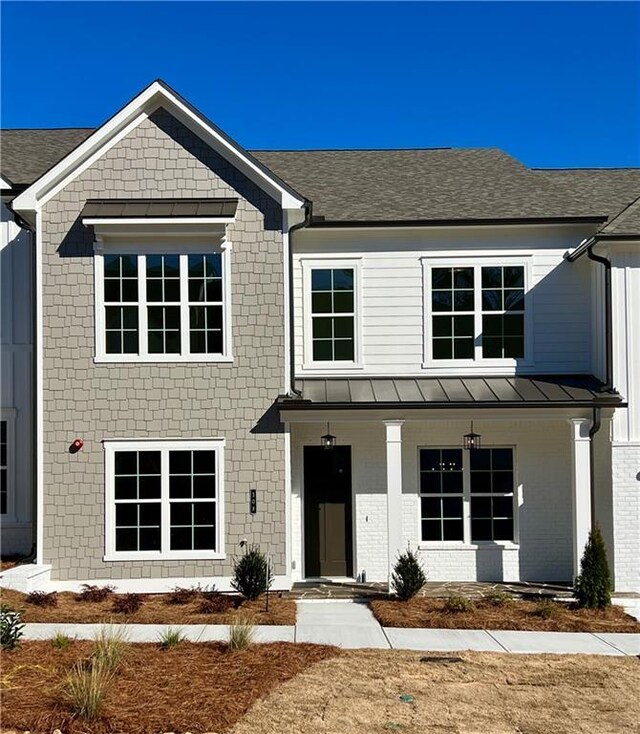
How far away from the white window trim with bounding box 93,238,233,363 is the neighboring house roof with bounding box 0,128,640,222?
98.8 inches

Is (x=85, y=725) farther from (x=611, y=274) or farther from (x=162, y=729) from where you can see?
(x=611, y=274)

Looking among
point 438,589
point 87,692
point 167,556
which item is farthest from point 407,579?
point 87,692

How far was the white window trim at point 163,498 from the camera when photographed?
13.5 meters

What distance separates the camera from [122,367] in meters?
13.7

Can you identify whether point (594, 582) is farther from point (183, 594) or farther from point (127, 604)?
point (127, 604)

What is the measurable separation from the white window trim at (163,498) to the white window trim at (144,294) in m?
1.42

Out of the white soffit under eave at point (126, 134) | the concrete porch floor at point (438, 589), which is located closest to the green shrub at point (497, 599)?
the concrete porch floor at point (438, 589)

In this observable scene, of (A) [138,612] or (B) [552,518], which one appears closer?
(A) [138,612]

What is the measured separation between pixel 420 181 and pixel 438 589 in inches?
338

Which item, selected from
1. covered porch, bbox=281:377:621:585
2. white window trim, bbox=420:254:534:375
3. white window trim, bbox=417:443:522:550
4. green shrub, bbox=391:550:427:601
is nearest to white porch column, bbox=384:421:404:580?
green shrub, bbox=391:550:427:601

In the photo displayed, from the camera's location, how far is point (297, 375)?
15.1 meters

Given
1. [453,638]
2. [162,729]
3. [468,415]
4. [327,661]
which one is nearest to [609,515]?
[468,415]

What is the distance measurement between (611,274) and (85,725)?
37.2 feet

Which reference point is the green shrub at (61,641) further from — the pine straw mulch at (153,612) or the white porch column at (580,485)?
the white porch column at (580,485)
